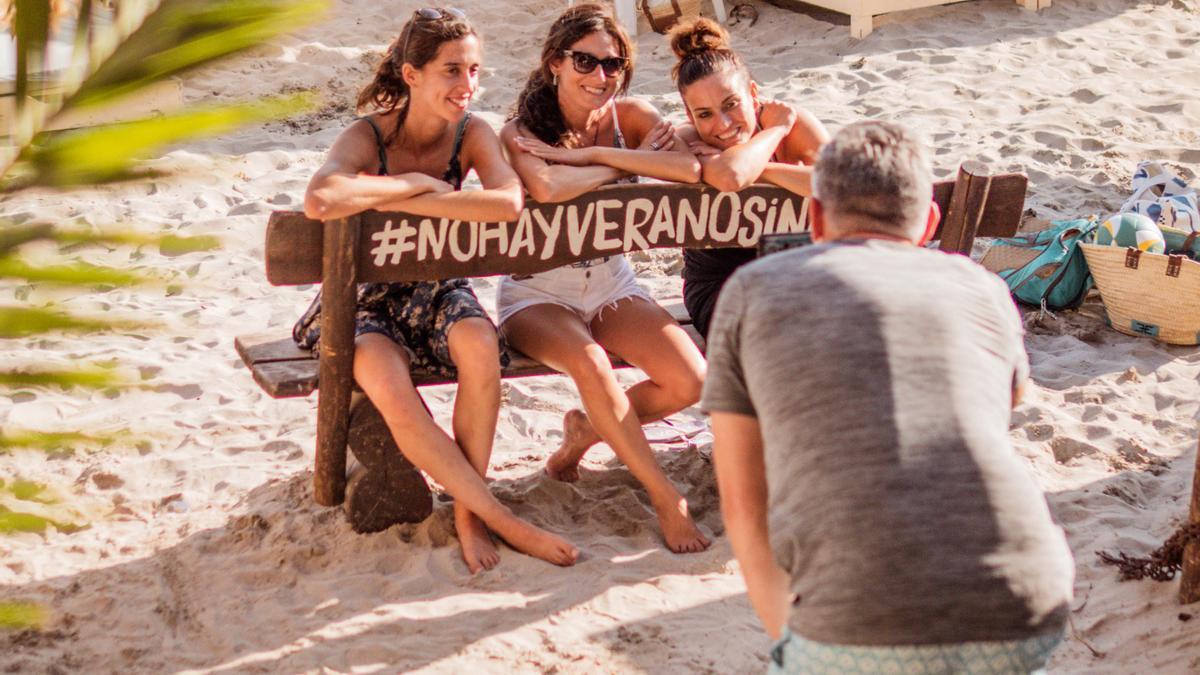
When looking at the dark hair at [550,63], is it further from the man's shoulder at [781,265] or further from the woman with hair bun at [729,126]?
the man's shoulder at [781,265]

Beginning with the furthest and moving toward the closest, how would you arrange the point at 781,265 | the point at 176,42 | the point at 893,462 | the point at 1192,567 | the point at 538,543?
the point at 538,543, the point at 1192,567, the point at 781,265, the point at 893,462, the point at 176,42

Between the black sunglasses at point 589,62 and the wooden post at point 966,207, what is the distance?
1175 millimetres

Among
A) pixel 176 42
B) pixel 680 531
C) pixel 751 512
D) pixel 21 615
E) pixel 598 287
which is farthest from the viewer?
pixel 598 287

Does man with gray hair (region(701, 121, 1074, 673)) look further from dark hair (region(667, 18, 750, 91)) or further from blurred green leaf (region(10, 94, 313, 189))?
dark hair (region(667, 18, 750, 91))

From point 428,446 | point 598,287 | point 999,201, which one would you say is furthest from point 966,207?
point 428,446

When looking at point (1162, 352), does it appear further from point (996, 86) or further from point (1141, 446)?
point (996, 86)

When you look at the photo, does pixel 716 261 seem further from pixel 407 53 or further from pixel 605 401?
pixel 407 53

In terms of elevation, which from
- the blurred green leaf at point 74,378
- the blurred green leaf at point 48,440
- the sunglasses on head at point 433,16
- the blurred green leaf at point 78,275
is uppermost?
the blurred green leaf at point 78,275

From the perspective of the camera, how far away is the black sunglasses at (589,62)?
4.11m

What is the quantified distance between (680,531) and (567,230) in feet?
3.29

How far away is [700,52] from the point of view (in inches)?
162

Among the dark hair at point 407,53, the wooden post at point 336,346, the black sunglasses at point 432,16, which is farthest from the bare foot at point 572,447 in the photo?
the black sunglasses at point 432,16

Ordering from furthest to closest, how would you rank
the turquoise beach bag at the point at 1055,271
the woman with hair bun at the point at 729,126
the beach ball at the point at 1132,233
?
the turquoise beach bag at the point at 1055,271 < the beach ball at the point at 1132,233 < the woman with hair bun at the point at 729,126

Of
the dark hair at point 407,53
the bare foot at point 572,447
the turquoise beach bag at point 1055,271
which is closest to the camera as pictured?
the dark hair at point 407,53
